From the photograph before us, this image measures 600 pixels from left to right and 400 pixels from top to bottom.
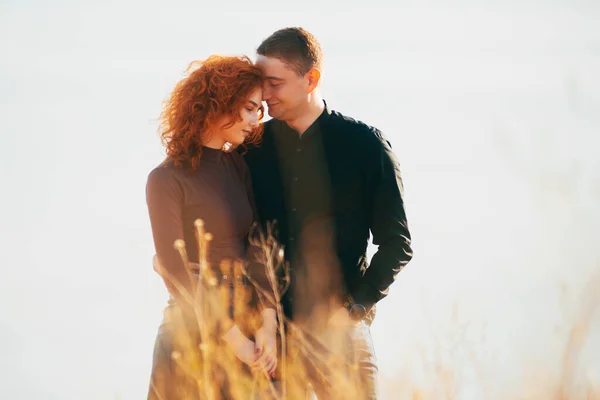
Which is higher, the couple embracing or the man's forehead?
the man's forehead

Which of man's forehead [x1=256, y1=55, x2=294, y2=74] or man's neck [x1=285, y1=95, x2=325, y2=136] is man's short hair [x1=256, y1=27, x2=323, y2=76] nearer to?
man's forehead [x1=256, y1=55, x2=294, y2=74]

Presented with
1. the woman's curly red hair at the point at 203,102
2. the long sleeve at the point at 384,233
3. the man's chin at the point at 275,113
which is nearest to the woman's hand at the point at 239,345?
the long sleeve at the point at 384,233

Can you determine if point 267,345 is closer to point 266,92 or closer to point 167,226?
point 167,226

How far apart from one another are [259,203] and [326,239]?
0.32 metres

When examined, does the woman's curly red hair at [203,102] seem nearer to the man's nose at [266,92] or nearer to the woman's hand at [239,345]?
the man's nose at [266,92]

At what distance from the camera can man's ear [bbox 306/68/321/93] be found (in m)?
4.02

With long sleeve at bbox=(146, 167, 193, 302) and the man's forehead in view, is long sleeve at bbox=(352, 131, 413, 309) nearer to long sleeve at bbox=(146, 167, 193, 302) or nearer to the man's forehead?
the man's forehead

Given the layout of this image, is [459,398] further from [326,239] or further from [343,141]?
[343,141]

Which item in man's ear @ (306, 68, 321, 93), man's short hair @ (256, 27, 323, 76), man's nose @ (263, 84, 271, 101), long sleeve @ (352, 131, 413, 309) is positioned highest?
man's short hair @ (256, 27, 323, 76)

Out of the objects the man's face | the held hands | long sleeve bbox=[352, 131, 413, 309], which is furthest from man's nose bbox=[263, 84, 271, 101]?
the held hands

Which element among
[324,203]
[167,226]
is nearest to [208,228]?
[167,226]

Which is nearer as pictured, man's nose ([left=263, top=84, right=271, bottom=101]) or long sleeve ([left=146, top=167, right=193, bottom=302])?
long sleeve ([left=146, top=167, right=193, bottom=302])

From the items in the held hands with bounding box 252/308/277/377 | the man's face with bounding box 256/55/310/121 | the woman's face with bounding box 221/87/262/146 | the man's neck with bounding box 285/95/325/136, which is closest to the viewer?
the held hands with bounding box 252/308/277/377

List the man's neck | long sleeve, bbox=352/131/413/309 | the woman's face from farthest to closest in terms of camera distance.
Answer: the man's neck, long sleeve, bbox=352/131/413/309, the woman's face
